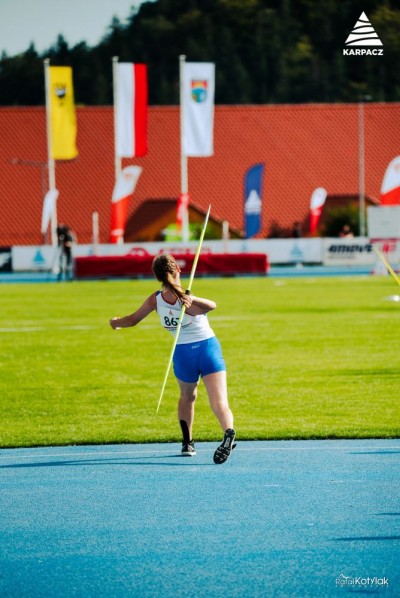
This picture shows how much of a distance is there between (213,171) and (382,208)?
39576 millimetres

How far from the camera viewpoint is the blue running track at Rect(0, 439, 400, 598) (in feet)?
21.5

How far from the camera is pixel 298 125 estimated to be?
262 feet

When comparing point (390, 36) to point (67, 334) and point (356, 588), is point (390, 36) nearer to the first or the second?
point (67, 334)

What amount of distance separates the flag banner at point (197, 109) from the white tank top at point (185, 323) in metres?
37.7

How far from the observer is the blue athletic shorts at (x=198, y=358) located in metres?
9.81

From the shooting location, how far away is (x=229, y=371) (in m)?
17.9

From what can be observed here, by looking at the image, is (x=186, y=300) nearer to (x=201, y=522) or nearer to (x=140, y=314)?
(x=140, y=314)

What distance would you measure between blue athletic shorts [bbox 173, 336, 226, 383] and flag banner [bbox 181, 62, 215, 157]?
124 ft

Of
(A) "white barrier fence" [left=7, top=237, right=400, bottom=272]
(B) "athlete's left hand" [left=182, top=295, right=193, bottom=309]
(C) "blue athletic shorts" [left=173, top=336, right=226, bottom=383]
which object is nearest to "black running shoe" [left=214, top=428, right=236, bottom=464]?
(C) "blue athletic shorts" [left=173, top=336, right=226, bottom=383]

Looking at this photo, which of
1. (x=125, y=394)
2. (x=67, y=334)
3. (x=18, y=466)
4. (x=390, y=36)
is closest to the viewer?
(x=18, y=466)

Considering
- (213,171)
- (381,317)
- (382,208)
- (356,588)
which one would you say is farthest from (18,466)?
(213,171)

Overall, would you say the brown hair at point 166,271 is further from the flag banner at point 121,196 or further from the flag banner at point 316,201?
the flag banner at point 316,201

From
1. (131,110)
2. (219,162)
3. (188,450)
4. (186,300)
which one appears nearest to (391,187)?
(131,110)

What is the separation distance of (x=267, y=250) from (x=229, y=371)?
37.1m
